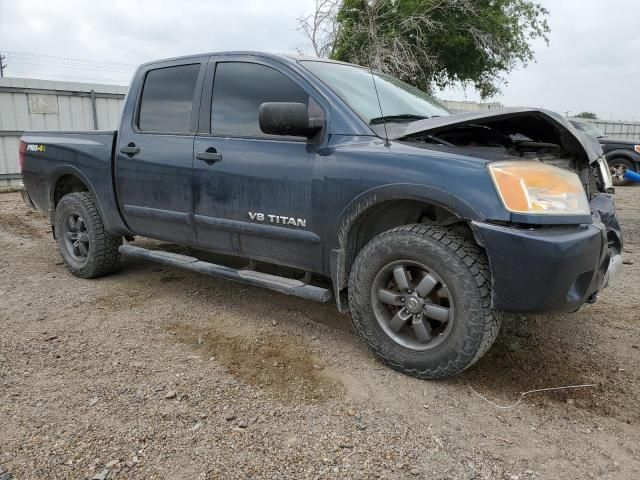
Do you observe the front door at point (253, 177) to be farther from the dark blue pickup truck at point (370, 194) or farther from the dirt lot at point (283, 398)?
the dirt lot at point (283, 398)

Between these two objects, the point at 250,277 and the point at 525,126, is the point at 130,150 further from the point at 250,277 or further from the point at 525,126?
the point at 525,126

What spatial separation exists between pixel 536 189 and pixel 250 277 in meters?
1.81

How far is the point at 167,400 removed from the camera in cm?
265

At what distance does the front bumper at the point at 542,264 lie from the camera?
7.88 feet

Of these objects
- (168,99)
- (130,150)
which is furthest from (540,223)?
(130,150)

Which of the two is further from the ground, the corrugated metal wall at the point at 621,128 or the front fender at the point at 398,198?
the corrugated metal wall at the point at 621,128

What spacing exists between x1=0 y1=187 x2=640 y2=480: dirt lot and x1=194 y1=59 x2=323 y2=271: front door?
0.61 metres

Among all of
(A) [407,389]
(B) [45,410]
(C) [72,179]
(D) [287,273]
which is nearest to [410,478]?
(A) [407,389]

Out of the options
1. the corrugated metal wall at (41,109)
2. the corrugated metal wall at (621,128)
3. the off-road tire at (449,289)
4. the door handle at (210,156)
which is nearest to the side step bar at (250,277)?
the off-road tire at (449,289)

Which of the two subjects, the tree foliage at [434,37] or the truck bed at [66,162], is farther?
the tree foliage at [434,37]

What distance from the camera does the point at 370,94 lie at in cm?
346

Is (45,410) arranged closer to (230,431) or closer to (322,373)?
(230,431)

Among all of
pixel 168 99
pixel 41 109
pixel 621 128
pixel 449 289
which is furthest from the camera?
pixel 621 128

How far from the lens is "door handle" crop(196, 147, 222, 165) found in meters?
3.52
